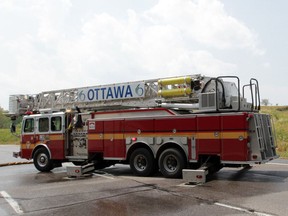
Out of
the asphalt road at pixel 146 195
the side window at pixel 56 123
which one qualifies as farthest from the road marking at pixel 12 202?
the side window at pixel 56 123

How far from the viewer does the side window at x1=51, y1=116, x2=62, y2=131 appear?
13.6 m

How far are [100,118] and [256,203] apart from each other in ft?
21.9

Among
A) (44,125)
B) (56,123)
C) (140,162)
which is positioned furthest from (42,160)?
(140,162)

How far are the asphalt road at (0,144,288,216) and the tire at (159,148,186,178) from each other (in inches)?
12.1

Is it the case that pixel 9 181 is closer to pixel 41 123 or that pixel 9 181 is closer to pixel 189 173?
pixel 41 123

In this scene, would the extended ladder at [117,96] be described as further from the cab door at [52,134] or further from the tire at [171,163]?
the tire at [171,163]

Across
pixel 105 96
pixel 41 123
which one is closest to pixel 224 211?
pixel 105 96

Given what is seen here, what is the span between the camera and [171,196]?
26.2 feet

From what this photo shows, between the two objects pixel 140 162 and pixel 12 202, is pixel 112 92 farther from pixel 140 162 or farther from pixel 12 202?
pixel 12 202

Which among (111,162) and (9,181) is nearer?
(9,181)

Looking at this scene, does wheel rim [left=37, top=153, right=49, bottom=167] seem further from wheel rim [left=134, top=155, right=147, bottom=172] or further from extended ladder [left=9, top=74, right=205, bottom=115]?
wheel rim [left=134, top=155, right=147, bottom=172]

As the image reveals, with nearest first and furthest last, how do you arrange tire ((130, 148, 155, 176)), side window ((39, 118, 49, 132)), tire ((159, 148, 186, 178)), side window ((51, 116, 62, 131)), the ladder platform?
tire ((159, 148, 186, 178)) → tire ((130, 148, 155, 176)) → the ladder platform → side window ((51, 116, 62, 131)) → side window ((39, 118, 49, 132))

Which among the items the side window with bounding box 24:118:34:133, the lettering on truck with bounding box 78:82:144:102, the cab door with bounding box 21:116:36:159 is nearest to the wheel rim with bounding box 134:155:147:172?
the lettering on truck with bounding box 78:82:144:102

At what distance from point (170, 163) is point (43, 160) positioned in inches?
215
